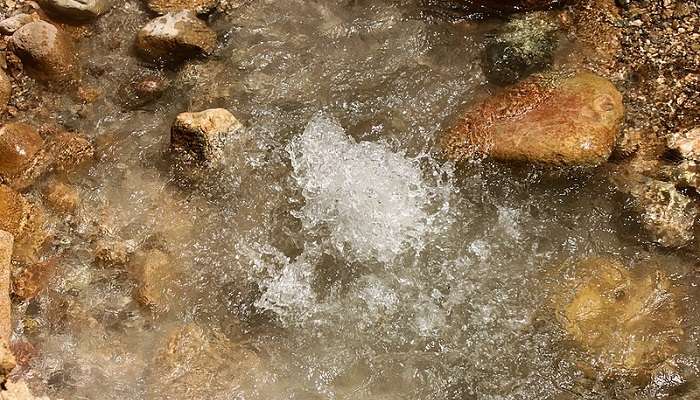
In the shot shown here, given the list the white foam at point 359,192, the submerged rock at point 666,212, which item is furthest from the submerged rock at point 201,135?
the submerged rock at point 666,212

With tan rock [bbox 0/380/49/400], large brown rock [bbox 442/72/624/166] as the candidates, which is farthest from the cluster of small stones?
large brown rock [bbox 442/72/624/166]

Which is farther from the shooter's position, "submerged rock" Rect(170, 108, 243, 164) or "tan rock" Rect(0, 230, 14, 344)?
"submerged rock" Rect(170, 108, 243, 164)

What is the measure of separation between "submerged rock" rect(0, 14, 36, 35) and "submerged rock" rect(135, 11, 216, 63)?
0.84 m

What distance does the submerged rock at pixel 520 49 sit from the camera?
3771mm

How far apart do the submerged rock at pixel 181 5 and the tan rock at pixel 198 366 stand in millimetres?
2459

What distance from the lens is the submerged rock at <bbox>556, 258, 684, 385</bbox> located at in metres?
2.86

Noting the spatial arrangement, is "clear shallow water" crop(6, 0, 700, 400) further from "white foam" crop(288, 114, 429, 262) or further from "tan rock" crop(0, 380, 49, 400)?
"tan rock" crop(0, 380, 49, 400)

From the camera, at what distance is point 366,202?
349 cm

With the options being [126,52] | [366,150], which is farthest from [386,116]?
[126,52]

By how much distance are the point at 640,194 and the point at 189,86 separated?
9.97 ft

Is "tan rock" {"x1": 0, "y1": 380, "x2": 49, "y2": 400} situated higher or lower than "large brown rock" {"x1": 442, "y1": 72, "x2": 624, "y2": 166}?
lower

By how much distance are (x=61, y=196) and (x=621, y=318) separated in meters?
3.37

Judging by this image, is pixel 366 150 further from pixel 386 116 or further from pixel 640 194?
pixel 640 194

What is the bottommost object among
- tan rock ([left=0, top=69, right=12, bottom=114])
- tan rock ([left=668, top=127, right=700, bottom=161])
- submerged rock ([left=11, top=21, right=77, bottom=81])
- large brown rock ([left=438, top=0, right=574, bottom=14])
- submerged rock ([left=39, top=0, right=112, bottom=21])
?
tan rock ([left=0, top=69, right=12, bottom=114])
